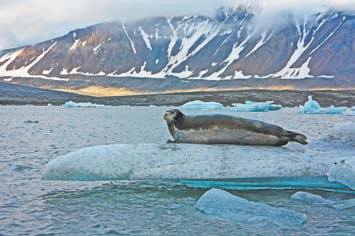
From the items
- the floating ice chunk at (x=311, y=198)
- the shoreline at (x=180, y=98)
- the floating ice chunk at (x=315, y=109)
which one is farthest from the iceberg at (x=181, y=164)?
the shoreline at (x=180, y=98)

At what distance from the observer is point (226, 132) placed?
11.6 meters

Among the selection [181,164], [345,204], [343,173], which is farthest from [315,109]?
[345,204]

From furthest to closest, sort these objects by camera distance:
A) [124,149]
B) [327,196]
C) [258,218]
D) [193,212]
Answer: [124,149], [327,196], [193,212], [258,218]

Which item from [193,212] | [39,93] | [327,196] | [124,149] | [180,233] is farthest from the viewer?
[39,93]

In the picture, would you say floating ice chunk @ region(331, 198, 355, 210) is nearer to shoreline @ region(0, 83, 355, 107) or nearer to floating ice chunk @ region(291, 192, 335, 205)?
floating ice chunk @ region(291, 192, 335, 205)

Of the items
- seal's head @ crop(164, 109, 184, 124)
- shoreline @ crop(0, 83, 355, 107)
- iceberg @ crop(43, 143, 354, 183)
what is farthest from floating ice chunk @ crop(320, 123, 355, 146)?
shoreline @ crop(0, 83, 355, 107)

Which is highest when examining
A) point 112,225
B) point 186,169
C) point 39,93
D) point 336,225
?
point 39,93

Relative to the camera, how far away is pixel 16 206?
903 centimetres

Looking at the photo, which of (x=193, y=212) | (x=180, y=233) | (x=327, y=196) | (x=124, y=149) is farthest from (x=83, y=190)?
(x=327, y=196)

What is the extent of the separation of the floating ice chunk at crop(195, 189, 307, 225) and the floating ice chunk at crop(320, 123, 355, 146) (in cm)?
553

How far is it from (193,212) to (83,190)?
2998 mm

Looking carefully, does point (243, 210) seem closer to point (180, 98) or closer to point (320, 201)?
point (320, 201)

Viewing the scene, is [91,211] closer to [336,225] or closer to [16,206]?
[16,206]

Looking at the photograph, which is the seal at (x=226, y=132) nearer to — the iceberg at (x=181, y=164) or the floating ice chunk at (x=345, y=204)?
the iceberg at (x=181, y=164)
